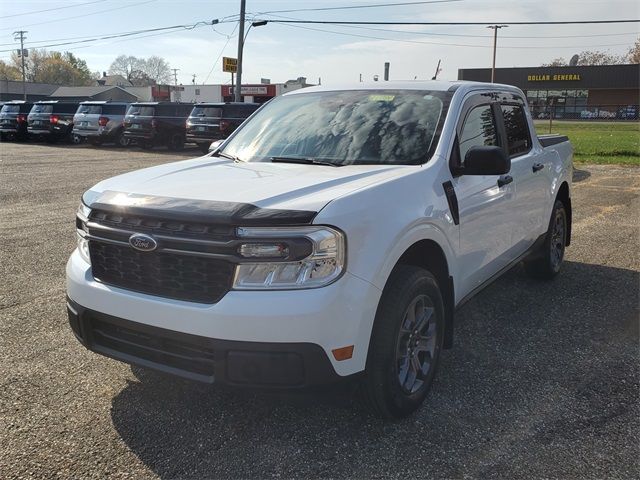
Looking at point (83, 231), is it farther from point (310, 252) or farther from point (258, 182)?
point (310, 252)

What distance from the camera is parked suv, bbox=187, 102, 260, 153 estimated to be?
20.3 meters

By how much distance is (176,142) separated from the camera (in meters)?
23.0

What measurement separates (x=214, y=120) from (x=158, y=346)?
18.4 m

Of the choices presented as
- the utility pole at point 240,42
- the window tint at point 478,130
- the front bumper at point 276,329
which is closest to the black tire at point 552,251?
the window tint at point 478,130

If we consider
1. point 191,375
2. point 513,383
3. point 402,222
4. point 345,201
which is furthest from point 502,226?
point 191,375

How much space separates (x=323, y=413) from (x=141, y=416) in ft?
3.25

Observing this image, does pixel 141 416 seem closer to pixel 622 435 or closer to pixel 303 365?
pixel 303 365

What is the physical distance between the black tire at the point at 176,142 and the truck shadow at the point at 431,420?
791 inches

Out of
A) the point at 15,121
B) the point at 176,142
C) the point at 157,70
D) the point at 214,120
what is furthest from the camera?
the point at 157,70

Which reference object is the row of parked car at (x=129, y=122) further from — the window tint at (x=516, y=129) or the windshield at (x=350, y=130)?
the windshield at (x=350, y=130)

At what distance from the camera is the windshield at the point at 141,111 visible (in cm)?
2231

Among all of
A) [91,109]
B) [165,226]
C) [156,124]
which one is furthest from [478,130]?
[91,109]

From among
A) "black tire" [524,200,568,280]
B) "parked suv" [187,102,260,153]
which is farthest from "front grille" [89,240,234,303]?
"parked suv" [187,102,260,153]

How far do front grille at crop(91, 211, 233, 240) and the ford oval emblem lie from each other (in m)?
0.03
